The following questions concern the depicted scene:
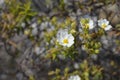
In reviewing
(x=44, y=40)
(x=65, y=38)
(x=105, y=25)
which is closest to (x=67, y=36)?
(x=65, y=38)

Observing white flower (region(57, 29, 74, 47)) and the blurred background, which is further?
the blurred background

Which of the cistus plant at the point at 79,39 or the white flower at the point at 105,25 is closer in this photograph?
the cistus plant at the point at 79,39

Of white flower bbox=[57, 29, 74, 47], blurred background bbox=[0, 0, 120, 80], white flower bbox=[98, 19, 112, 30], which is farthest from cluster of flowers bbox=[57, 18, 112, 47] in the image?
blurred background bbox=[0, 0, 120, 80]

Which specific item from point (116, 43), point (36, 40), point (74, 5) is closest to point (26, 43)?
point (36, 40)

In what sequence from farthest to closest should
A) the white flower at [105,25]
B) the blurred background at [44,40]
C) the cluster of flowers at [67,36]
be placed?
the blurred background at [44,40], the white flower at [105,25], the cluster of flowers at [67,36]

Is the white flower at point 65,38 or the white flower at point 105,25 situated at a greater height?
the white flower at point 105,25

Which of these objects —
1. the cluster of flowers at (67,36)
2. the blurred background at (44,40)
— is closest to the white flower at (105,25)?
the cluster of flowers at (67,36)

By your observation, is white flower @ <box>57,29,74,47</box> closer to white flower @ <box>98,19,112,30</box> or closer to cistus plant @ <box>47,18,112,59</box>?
cistus plant @ <box>47,18,112,59</box>

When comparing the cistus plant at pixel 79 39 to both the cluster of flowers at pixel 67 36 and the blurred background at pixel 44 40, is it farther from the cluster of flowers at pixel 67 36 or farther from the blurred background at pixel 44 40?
the blurred background at pixel 44 40

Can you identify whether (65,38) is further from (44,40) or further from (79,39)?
(44,40)
